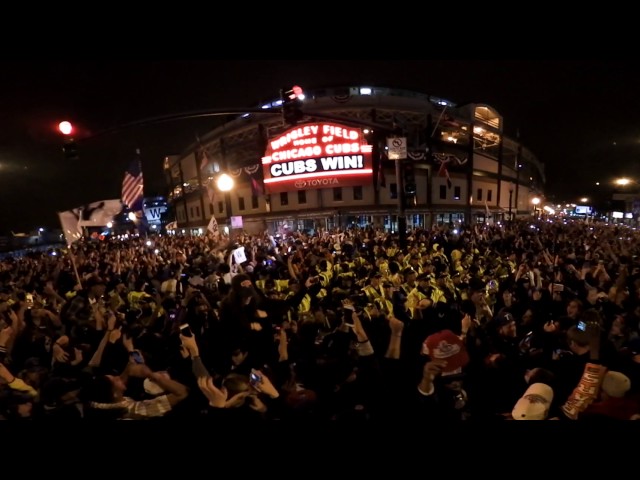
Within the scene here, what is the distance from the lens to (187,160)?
153 ft

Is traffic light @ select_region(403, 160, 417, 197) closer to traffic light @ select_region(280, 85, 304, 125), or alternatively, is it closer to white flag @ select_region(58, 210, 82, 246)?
traffic light @ select_region(280, 85, 304, 125)

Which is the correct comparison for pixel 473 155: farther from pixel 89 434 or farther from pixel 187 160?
pixel 89 434

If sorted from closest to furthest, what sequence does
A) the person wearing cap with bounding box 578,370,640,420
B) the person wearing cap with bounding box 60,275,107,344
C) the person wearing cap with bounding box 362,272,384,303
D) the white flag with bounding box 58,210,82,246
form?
the person wearing cap with bounding box 578,370,640,420
the person wearing cap with bounding box 60,275,107,344
the person wearing cap with bounding box 362,272,384,303
the white flag with bounding box 58,210,82,246

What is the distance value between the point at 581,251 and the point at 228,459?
1425cm

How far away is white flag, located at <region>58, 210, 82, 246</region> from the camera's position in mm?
11066

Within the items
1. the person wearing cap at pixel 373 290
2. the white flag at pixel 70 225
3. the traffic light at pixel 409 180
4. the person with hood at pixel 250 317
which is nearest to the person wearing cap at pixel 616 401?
the person with hood at pixel 250 317

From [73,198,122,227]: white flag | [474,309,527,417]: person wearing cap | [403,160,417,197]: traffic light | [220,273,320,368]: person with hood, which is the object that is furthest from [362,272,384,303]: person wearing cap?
[73,198,122,227]: white flag

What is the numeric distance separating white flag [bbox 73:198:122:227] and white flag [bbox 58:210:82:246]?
5.7 inches

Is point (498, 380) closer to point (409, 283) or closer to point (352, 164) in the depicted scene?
point (409, 283)

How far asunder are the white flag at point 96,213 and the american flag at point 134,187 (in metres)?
1.73

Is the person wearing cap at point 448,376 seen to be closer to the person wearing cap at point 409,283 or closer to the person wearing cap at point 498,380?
the person wearing cap at point 498,380

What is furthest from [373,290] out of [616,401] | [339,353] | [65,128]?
[65,128]

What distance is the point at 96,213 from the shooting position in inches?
488

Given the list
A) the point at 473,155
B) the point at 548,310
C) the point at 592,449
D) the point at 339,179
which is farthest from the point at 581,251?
the point at 473,155
